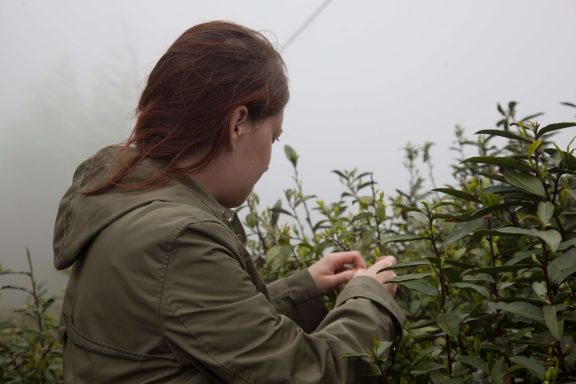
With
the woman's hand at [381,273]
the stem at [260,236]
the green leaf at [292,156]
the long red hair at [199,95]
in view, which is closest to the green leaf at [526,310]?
the woman's hand at [381,273]

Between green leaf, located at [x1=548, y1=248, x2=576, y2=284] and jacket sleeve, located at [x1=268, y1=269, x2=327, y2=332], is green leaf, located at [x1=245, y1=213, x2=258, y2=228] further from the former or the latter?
green leaf, located at [x1=548, y1=248, x2=576, y2=284]

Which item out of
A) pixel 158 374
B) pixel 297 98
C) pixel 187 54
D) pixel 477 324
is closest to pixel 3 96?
pixel 297 98

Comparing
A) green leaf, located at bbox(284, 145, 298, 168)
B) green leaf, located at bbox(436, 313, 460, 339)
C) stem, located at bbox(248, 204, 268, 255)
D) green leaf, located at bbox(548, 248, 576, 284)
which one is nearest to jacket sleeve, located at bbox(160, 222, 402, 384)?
green leaf, located at bbox(436, 313, 460, 339)

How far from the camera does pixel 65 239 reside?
1320mm

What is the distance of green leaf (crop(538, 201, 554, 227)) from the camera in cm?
92

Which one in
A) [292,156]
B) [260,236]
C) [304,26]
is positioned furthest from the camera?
[304,26]

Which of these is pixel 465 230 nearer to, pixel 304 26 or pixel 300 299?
pixel 300 299

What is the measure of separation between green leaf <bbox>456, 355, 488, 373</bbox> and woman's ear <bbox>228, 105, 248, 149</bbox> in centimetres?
74

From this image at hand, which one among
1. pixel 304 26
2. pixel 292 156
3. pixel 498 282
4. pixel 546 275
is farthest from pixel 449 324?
pixel 304 26

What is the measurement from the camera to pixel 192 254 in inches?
44.9

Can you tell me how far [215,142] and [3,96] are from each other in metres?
3.17

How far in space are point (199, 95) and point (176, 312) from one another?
56 cm

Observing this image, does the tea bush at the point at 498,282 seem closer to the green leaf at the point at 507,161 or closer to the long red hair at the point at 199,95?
the green leaf at the point at 507,161

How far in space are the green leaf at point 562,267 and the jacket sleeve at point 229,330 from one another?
44cm
